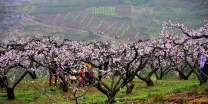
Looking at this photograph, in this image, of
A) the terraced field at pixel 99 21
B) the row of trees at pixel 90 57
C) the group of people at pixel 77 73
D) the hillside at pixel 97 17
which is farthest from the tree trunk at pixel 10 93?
the terraced field at pixel 99 21

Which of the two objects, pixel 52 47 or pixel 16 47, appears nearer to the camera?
pixel 16 47

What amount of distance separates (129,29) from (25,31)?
5156 centimetres

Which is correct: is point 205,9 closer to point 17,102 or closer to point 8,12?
point 8,12

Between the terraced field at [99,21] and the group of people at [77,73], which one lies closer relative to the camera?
the group of people at [77,73]

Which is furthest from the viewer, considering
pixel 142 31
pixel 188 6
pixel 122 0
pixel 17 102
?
pixel 122 0

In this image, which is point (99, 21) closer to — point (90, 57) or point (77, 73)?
point (90, 57)

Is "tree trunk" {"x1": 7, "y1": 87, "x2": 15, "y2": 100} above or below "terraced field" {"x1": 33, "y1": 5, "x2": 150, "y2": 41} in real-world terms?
below

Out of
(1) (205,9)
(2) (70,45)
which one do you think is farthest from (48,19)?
(2) (70,45)

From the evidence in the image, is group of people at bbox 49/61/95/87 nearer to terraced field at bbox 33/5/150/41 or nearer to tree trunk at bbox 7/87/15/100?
tree trunk at bbox 7/87/15/100

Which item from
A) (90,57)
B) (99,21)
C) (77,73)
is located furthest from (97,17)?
(77,73)

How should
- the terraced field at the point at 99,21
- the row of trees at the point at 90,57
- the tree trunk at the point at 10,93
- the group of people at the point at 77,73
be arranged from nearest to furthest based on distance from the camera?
the group of people at the point at 77,73 < the row of trees at the point at 90,57 < the tree trunk at the point at 10,93 < the terraced field at the point at 99,21

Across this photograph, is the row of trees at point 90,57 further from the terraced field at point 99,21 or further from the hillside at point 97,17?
the terraced field at point 99,21

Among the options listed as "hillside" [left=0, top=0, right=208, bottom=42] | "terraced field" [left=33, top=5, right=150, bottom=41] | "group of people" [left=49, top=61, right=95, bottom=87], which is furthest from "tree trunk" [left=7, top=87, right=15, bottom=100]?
"terraced field" [left=33, top=5, right=150, bottom=41]

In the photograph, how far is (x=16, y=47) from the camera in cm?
2169
